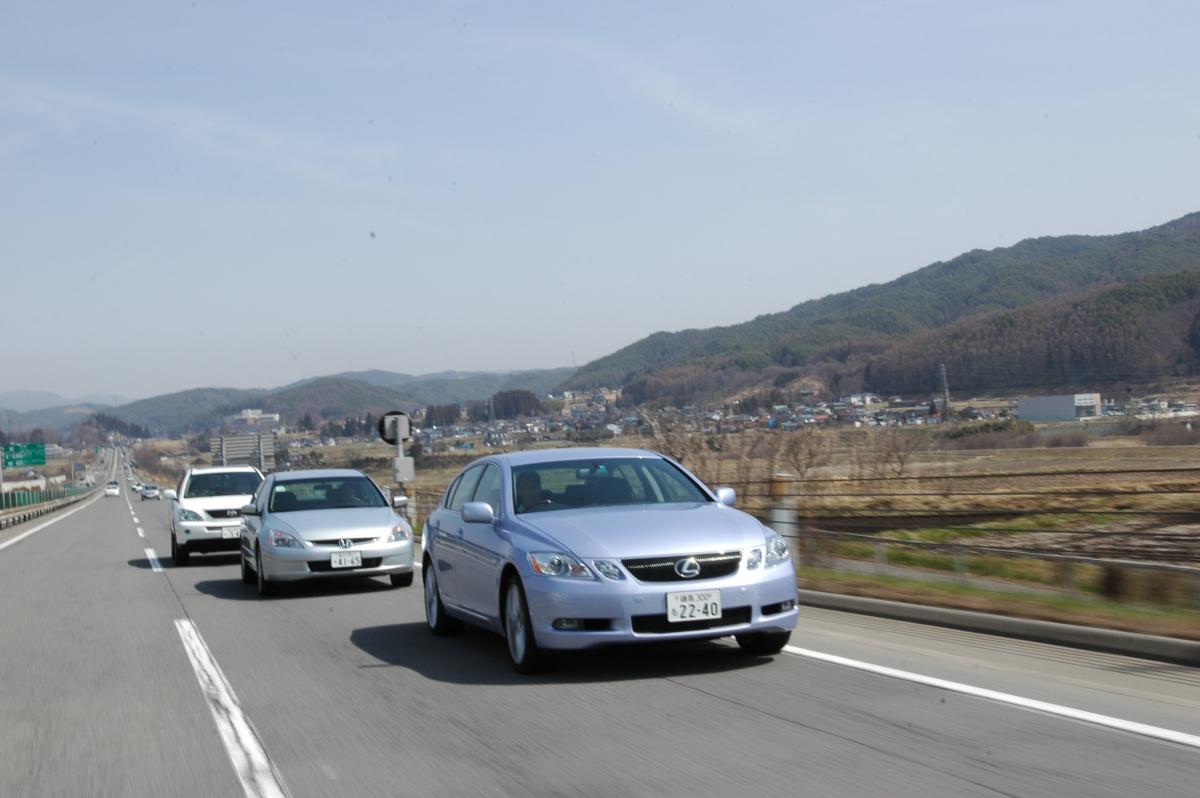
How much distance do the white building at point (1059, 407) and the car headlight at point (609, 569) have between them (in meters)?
62.3

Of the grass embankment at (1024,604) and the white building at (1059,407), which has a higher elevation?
the white building at (1059,407)

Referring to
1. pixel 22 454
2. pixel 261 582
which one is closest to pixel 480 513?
pixel 261 582

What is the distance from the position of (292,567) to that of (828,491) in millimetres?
35258

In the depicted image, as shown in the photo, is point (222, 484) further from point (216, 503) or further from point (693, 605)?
point (693, 605)

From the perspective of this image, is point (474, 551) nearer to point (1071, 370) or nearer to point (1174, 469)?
point (1174, 469)

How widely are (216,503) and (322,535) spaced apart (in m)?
7.52

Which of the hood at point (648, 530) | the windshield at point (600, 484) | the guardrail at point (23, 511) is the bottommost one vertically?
the guardrail at point (23, 511)

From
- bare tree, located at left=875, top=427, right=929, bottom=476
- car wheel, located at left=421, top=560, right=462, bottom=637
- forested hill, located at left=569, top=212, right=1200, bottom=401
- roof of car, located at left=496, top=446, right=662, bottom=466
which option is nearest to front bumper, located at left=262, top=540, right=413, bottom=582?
car wheel, located at left=421, top=560, right=462, bottom=637

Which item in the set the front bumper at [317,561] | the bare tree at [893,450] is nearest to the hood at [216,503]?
the front bumper at [317,561]

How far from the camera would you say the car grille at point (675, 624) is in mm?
7652

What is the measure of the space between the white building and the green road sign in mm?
92219

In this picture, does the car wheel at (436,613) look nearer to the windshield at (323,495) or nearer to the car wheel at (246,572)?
the windshield at (323,495)

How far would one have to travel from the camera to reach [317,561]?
14.2m

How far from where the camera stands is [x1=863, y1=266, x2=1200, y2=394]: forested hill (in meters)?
65.6
